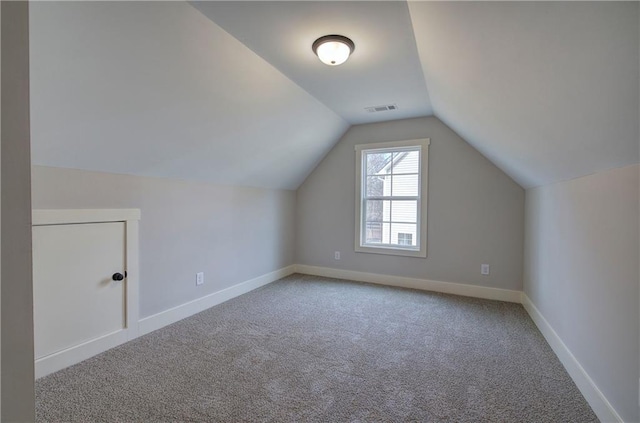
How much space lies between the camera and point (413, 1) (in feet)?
5.19

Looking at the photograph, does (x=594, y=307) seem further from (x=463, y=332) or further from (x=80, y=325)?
(x=80, y=325)

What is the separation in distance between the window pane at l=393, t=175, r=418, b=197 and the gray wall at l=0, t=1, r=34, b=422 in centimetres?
400

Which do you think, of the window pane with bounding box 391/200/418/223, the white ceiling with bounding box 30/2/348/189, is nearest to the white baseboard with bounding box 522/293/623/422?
the window pane with bounding box 391/200/418/223

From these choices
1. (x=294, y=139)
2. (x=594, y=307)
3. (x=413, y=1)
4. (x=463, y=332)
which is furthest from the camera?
(x=294, y=139)

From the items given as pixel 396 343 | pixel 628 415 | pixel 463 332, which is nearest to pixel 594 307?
pixel 628 415

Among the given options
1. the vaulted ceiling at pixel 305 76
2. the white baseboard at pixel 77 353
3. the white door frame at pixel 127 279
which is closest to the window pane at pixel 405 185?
the vaulted ceiling at pixel 305 76

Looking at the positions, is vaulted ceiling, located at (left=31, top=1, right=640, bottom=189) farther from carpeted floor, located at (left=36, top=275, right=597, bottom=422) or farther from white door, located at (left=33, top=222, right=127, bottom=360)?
carpeted floor, located at (left=36, top=275, right=597, bottom=422)

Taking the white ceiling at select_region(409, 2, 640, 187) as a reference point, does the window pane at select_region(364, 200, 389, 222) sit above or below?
below

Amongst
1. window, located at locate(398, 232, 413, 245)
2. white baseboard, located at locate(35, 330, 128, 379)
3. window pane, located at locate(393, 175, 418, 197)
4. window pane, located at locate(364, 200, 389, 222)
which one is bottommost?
white baseboard, located at locate(35, 330, 128, 379)

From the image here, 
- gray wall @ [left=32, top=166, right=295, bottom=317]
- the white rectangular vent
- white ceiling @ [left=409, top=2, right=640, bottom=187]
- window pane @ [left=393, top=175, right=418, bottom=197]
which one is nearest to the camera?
white ceiling @ [left=409, top=2, right=640, bottom=187]

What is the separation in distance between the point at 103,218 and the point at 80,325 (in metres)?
0.79

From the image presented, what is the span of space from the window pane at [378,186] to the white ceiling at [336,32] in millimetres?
1322

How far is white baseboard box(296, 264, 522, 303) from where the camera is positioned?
3.58m

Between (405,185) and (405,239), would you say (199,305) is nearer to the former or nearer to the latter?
(405,239)
